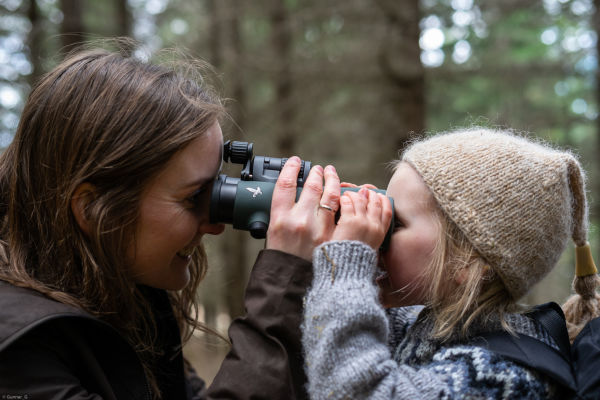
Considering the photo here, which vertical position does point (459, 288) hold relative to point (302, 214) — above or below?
below

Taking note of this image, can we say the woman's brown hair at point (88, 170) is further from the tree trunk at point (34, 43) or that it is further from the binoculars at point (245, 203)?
the tree trunk at point (34, 43)

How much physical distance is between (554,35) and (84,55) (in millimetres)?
8809

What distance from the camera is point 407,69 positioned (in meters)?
4.20

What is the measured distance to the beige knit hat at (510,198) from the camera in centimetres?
157

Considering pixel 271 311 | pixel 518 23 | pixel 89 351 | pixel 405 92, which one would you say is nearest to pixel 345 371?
pixel 271 311

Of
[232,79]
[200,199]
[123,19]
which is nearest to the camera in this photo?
[200,199]

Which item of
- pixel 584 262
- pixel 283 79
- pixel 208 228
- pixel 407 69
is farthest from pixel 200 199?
pixel 283 79

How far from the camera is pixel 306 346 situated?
1368 mm

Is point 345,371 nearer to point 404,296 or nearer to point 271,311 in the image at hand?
point 271,311

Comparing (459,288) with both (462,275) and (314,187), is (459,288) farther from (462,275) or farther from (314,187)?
(314,187)

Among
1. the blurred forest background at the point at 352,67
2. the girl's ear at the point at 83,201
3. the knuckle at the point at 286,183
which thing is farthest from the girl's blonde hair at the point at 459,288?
the blurred forest background at the point at 352,67

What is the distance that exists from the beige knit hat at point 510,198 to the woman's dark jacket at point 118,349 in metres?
0.58

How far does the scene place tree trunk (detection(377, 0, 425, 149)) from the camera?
4.20m

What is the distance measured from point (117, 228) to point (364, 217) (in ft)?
2.62
